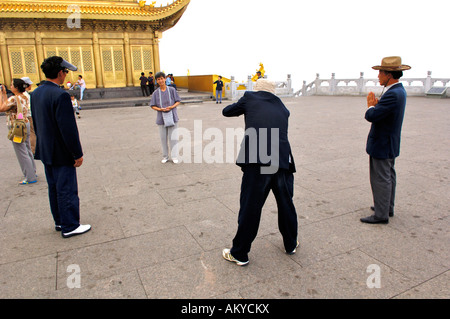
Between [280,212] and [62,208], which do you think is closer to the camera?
[280,212]

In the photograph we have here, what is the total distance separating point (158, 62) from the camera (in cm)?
1991

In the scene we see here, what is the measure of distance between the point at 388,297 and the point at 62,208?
3097 millimetres

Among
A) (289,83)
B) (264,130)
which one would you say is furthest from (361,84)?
(264,130)

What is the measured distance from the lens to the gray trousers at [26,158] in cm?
502

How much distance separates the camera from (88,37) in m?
18.2

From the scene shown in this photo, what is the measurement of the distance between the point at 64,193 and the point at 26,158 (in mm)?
2286

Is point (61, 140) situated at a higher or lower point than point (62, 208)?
higher

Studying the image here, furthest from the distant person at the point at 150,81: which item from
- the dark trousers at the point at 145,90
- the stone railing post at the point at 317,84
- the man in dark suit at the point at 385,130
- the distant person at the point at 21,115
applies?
the man in dark suit at the point at 385,130

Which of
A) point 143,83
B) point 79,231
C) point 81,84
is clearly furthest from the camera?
point 143,83

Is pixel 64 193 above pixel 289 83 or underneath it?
underneath

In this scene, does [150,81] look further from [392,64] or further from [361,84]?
[392,64]

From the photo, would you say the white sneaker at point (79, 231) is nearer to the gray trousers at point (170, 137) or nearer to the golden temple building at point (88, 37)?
the gray trousers at point (170, 137)
